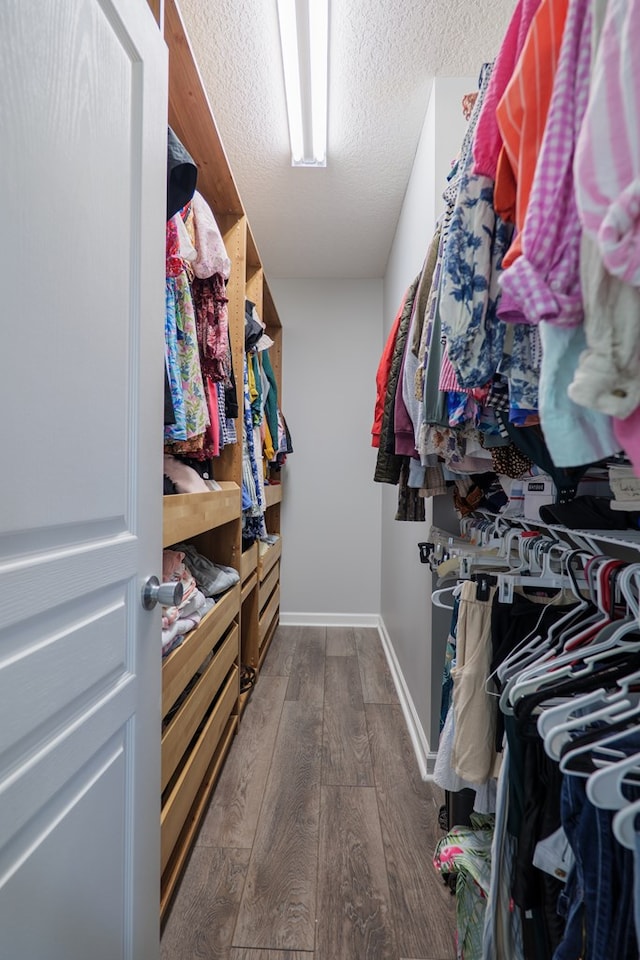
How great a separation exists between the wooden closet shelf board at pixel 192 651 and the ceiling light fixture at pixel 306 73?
1.92 metres

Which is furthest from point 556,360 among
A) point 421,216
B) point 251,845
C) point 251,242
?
point 251,242

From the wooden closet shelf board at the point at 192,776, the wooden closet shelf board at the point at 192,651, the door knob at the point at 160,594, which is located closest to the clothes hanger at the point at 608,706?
the door knob at the point at 160,594

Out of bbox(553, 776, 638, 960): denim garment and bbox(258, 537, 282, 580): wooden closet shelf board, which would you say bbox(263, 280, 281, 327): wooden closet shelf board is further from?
bbox(553, 776, 638, 960): denim garment

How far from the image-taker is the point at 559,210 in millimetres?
462

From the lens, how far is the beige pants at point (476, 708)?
997 mm

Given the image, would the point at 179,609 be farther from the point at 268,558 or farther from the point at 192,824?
the point at 268,558

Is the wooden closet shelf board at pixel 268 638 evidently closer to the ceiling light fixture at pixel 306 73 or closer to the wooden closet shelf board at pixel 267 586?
the wooden closet shelf board at pixel 267 586

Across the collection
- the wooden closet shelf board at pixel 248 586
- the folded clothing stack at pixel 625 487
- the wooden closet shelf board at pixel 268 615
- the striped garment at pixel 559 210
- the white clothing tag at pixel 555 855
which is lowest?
the wooden closet shelf board at pixel 268 615

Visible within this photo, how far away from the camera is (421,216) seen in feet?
6.70

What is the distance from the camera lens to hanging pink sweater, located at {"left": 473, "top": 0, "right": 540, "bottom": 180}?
62 cm

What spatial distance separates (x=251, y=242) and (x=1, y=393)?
2055 mm

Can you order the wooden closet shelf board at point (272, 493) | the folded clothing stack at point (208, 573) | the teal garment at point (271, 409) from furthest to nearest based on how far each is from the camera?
1. the wooden closet shelf board at point (272, 493)
2. the teal garment at point (271, 409)
3. the folded clothing stack at point (208, 573)

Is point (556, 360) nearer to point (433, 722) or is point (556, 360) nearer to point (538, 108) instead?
point (538, 108)

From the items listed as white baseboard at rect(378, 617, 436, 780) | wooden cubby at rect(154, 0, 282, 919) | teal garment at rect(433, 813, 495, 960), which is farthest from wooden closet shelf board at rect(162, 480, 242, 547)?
white baseboard at rect(378, 617, 436, 780)
